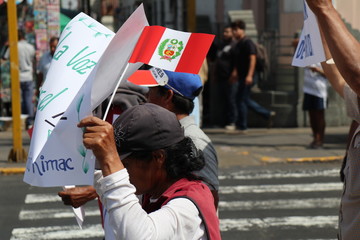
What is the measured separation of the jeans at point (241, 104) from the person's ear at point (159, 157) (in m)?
11.8

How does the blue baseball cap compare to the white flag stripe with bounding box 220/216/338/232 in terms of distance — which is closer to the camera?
the blue baseball cap

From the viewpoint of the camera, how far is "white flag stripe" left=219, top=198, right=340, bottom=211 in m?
8.81

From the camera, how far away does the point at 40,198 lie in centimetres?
946

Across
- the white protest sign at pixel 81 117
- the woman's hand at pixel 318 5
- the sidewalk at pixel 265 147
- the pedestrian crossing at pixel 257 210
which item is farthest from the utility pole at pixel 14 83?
the woman's hand at pixel 318 5

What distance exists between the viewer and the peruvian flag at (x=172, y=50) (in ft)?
10.3

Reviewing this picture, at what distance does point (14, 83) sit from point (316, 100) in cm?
456

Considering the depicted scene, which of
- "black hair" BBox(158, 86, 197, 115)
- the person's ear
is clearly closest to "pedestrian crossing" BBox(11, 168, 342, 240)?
"black hair" BBox(158, 86, 197, 115)

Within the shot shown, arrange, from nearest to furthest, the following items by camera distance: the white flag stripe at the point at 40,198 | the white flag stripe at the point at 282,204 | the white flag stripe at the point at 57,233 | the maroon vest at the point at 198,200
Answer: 1. the maroon vest at the point at 198,200
2. the white flag stripe at the point at 57,233
3. the white flag stripe at the point at 282,204
4. the white flag stripe at the point at 40,198

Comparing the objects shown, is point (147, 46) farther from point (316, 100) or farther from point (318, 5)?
point (316, 100)

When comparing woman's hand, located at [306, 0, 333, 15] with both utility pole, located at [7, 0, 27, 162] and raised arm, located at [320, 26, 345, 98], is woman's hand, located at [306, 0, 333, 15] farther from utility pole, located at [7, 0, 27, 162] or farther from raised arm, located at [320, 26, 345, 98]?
utility pole, located at [7, 0, 27, 162]

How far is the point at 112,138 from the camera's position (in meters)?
2.63

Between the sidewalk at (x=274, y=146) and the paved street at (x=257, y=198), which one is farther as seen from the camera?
the sidewalk at (x=274, y=146)

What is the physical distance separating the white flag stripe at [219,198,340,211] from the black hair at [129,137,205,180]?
229 inches

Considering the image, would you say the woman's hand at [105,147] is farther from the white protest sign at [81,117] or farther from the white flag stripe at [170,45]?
the white flag stripe at [170,45]
